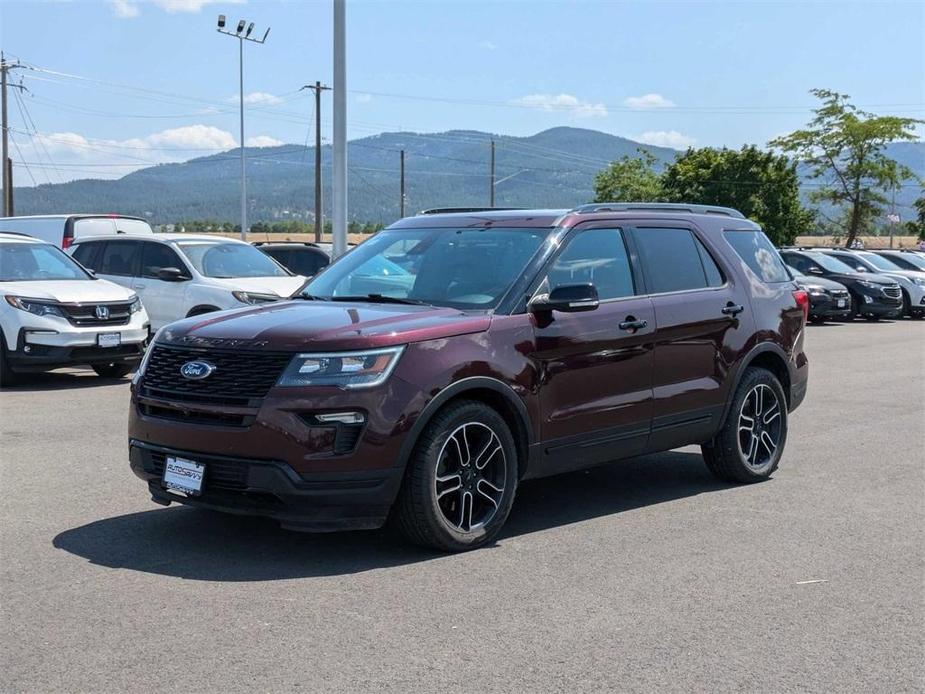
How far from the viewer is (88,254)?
16.3 metres

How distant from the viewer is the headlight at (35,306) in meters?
12.6

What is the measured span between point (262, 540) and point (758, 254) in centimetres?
436

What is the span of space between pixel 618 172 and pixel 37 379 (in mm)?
94247

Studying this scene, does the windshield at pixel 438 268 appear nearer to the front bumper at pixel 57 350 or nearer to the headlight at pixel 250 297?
the front bumper at pixel 57 350

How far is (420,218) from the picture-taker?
294 inches

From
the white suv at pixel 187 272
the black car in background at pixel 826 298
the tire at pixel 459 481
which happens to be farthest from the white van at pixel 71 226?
the black car in background at pixel 826 298

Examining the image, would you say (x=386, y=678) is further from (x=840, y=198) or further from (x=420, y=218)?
(x=840, y=198)

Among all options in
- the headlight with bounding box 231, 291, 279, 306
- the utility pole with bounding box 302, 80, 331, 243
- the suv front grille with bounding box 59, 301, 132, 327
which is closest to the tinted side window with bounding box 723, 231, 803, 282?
the headlight with bounding box 231, 291, 279, 306

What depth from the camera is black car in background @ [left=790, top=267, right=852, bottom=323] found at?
25672mm

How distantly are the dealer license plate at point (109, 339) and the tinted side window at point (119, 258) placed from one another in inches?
116

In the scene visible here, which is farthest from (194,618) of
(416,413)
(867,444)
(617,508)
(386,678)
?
(867,444)

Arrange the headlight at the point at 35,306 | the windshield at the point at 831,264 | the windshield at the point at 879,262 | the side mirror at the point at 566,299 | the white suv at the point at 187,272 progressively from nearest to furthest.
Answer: the side mirror at the point at 566,299, the headlight at the point at 35,306, the white suv at the point at 187,272, the windshield at the point at 831,264, the windshield at the point at 879,262

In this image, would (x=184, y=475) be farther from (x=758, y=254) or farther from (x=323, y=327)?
(x=758, y=254)

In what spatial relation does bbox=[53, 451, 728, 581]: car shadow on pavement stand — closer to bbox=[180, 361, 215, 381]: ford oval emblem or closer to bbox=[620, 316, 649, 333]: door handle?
bbox=[180, 361, 215, 381]: ford oval emblem
